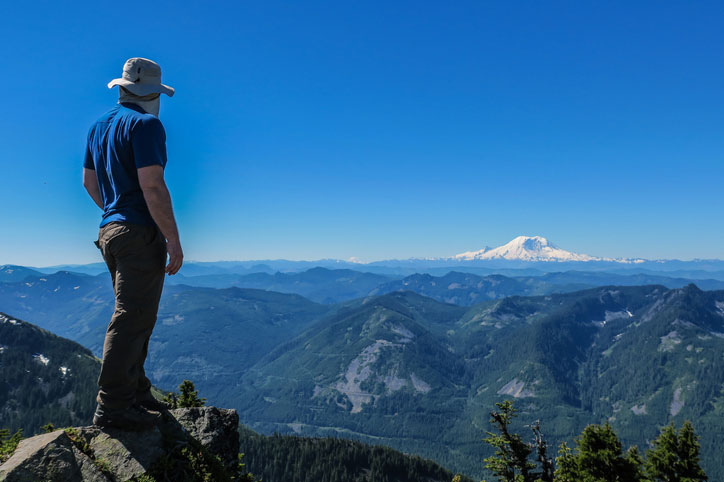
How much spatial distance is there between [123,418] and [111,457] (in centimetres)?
61

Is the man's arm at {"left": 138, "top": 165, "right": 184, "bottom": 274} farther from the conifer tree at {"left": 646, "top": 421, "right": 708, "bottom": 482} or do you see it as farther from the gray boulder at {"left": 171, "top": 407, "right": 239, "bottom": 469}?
the conifer tree at {"left": 646, "top": 421, "right": 708, "bottom": 482}

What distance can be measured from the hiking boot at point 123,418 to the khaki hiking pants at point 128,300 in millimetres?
136

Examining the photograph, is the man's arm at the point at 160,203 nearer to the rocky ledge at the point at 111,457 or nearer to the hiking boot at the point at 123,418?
the hiking boot at the point at 123,418

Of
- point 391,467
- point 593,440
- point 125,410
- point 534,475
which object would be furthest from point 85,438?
point 391,467

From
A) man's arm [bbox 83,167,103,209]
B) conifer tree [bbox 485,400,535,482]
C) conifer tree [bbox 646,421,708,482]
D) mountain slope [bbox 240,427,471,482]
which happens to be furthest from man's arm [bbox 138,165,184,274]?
mountain slope [bbox 240,427,471,482]

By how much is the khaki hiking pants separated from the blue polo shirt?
28cm

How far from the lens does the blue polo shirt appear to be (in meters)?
6.42

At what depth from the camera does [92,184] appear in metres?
7.87

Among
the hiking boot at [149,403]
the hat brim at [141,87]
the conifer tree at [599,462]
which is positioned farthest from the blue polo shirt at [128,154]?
the conifer tree at [599,462]

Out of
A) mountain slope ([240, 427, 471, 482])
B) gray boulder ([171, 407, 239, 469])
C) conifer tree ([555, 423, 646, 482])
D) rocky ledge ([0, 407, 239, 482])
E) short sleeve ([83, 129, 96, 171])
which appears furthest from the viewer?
mountain slope ([240, 427, 471, 482])

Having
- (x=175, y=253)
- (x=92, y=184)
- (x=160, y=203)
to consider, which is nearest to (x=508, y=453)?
(x=175, y=253)

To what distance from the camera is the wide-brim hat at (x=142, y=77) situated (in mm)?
7090

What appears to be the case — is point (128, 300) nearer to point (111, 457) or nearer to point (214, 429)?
point (111, 457)

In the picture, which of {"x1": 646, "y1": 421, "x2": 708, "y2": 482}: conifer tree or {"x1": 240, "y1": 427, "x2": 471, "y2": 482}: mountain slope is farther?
{"x1": 240, "y1": 427, "x2": 471, "y2": 482}: mountain slope
